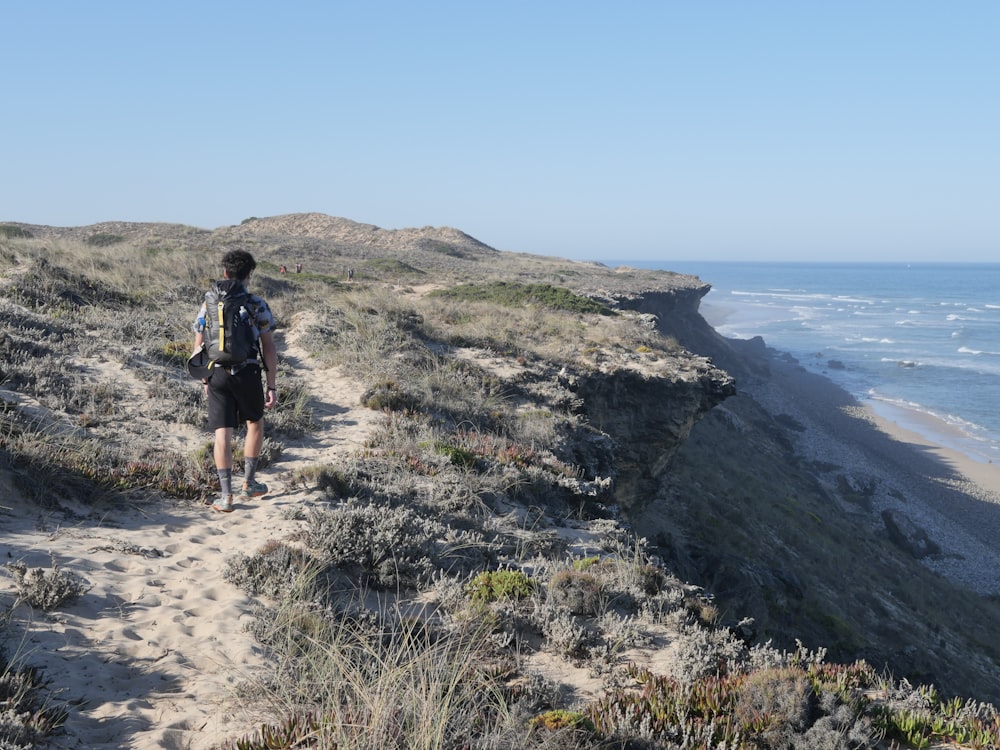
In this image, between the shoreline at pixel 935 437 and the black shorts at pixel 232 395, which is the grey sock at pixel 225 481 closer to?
the black shorts at pixel 232 395

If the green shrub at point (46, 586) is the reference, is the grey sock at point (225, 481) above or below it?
above

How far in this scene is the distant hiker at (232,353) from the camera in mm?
6535

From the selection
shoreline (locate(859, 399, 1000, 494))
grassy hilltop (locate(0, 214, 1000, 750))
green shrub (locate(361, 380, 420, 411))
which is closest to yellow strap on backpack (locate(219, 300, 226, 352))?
grassy hilltop (locate(0, 214, 1000, 750))

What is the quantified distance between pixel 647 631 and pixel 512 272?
3816 cm

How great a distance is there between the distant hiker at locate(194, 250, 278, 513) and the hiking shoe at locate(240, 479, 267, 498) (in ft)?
0.77

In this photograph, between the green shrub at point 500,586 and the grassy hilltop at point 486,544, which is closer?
the grassy hilltop at point 486,544

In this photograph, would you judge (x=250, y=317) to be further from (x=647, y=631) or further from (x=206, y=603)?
(x=647, y=631)

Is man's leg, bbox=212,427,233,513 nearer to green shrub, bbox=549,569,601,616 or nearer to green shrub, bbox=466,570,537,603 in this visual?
green shrub, bbox=466,570,537,603

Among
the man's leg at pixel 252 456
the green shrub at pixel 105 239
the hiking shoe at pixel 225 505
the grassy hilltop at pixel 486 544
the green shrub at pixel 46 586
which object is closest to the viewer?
the grassy hilltop at pixel 486 544

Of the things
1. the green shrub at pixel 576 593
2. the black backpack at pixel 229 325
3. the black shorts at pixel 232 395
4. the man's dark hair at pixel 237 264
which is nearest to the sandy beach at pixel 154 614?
the black shorts at pixel 232 395

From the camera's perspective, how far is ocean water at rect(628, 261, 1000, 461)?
141 feet

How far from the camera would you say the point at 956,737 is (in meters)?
4.25

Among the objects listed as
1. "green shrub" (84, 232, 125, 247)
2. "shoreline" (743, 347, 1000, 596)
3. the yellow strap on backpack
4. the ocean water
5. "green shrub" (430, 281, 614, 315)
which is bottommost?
"shoreline" (743, 347, 1000, 596)

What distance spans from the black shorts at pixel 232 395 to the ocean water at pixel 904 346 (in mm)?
39592
